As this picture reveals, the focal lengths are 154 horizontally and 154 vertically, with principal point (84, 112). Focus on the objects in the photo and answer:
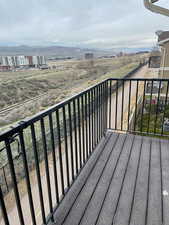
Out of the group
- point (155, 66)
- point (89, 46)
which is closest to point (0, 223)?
point (155, 66)

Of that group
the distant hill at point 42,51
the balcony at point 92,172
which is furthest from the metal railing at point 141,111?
the distant hill at point 42,51

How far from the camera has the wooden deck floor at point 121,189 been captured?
4.08 ft

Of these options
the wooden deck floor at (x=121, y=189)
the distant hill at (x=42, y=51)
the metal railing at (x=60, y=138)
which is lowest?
the wooden deck floor at (x=121, y=189)

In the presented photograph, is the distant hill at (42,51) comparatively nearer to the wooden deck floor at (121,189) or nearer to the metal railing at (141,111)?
the metal railing at (141,111)

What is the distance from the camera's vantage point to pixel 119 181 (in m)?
1.62

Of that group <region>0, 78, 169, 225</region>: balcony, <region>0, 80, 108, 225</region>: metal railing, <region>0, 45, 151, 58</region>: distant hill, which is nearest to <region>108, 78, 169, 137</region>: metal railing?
<region>0, 78, 169, 225</region>: balcony

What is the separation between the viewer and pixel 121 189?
59.4 inches

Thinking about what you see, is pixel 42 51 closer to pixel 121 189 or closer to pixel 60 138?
pixel 60 138

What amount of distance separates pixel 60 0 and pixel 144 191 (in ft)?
19.6

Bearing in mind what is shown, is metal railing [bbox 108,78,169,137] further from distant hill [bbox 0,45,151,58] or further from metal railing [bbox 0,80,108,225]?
distant hill [bbox 0,45,151,58]

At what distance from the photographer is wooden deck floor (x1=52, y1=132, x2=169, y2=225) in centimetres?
124

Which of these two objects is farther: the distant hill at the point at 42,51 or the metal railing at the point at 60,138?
the distant hill at the point at 42,51

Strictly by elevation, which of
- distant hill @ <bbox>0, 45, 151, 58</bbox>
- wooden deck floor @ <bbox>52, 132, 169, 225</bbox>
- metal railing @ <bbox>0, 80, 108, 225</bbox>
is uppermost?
distant hill @ <bbox>0, 45, 151, 58</bbox>

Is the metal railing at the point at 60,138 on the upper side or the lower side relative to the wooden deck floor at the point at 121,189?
upper
